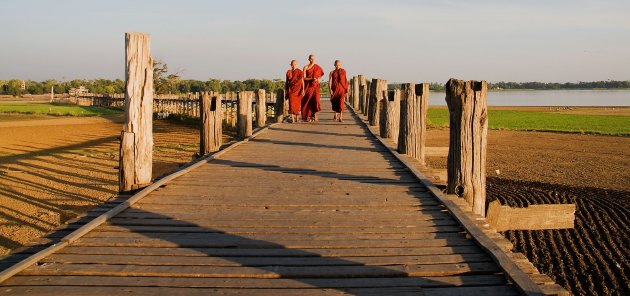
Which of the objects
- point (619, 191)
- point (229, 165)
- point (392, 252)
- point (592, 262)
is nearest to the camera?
point (392, 252)

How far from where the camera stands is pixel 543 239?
334 inches

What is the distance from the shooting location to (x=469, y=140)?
500cm

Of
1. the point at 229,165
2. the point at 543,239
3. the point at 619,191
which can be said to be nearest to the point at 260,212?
the point at 229,165

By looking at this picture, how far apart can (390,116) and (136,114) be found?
5.05 m

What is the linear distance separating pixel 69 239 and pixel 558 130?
32972 millimetres

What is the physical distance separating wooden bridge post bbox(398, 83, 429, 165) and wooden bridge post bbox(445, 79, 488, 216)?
2289mm

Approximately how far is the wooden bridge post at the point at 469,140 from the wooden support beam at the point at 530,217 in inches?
26.9

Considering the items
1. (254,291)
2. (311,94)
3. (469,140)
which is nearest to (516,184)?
(311,94)

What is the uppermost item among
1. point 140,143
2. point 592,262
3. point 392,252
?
point 140,143

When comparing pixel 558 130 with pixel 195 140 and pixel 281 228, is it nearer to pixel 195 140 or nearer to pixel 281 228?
pixel 195 140

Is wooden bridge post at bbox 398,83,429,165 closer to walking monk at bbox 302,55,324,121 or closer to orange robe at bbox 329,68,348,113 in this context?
walking monk at bbox 302,55,324,121

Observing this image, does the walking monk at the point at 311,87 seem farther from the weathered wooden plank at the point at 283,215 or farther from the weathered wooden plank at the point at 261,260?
the weathered wooden plank at the point at 261,260

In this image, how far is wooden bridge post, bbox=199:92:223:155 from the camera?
26.0 feet

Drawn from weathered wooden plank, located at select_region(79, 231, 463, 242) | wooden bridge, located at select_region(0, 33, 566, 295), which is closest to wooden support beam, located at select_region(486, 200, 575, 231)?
wooden bridge, located at select_region(0, 33, 566, 295)
